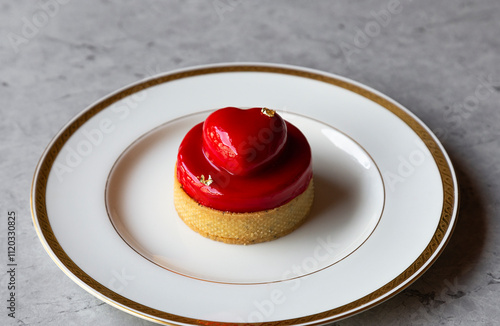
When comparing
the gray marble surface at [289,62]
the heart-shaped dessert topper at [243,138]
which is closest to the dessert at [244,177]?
the heart-shaped dessert topper at [243,138]

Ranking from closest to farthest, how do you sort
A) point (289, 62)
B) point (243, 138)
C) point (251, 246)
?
point (243, 138)
point (251, 246)
point (289, 62)

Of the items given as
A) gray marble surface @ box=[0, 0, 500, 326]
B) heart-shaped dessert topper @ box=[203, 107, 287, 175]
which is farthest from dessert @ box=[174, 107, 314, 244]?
gray marble surface @ box=[0, 0, 500, 326]

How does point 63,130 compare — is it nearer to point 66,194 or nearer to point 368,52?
point 66,194

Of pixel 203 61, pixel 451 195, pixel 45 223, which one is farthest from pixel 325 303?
pixel 203 61

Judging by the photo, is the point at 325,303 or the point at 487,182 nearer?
the point at 325,303

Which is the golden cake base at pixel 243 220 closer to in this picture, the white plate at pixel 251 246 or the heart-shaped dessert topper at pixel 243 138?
the white plate at pixel 251 246

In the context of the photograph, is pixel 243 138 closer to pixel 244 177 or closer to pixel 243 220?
pixel 244 177

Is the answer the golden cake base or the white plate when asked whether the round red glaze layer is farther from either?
the white plate

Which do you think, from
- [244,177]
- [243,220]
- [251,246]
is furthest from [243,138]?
[251,246]
